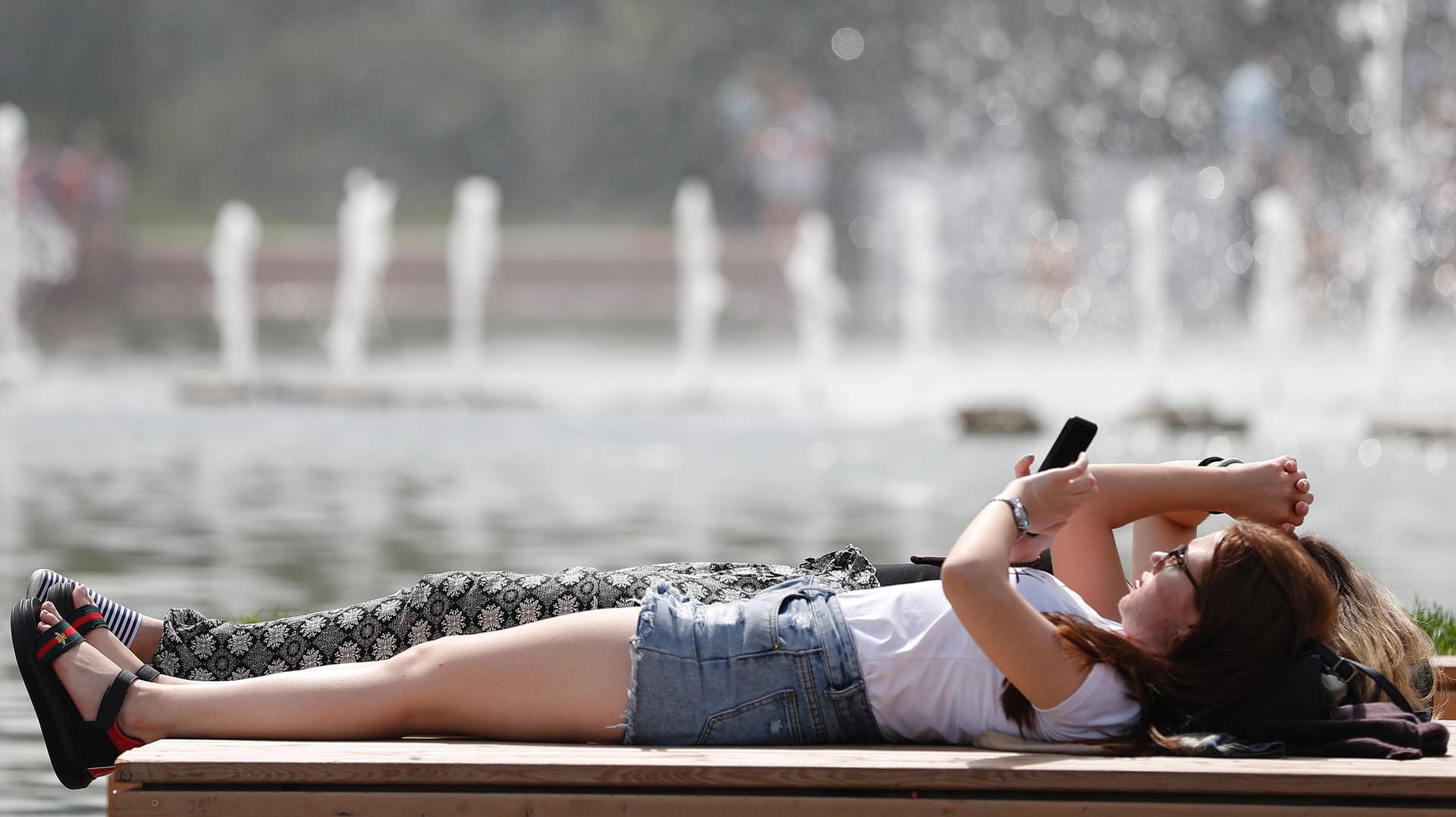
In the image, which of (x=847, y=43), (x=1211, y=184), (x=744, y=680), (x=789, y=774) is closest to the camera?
(x=789, y=774)

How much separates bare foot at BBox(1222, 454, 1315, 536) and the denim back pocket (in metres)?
0.76

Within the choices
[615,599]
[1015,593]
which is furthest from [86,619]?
[1015,593]

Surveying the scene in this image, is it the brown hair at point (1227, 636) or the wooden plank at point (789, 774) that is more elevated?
the brown hair at point (1227, 636)

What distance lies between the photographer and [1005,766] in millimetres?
2609

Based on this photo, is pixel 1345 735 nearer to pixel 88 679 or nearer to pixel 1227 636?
pixel 1227 636

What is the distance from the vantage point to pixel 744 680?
2842mm

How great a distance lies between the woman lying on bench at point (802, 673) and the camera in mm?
2787

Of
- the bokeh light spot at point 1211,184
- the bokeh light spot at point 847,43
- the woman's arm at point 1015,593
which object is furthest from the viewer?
the bokeh light spot at point 847,43

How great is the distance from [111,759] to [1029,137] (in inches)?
1045

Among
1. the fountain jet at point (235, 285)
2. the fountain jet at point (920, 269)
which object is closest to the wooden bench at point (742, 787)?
the fountain jet at point (235, 285)

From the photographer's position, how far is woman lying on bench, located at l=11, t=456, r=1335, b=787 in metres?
2.79

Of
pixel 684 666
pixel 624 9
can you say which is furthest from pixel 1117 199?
pixel 684 666

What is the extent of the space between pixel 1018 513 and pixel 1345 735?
0.52 meters

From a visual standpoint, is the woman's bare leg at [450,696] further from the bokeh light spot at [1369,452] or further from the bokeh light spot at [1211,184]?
the bokeh light spot at [1211,184]
